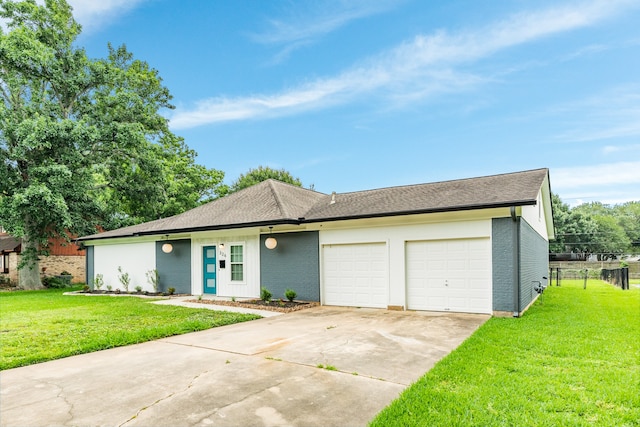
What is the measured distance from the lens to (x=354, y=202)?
12.5 metres

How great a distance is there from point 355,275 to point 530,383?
691cm

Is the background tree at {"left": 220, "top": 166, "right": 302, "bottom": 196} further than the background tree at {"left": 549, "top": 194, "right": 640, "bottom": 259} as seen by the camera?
No

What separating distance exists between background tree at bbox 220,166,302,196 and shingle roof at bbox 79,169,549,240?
796 inches

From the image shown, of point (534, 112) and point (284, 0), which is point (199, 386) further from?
point (534, 112)

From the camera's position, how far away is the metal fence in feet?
57.4

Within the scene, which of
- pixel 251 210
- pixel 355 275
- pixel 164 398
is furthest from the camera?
pixel 251 210

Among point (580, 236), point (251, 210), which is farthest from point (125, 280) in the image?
point (580, 236)

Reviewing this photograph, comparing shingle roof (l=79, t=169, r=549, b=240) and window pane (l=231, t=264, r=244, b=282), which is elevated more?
shingle roof (l=79, t=169, r=549, b=240)

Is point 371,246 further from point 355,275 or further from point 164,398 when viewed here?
point 164,398

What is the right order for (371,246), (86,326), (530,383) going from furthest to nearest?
(371,246)
(86,326)
(530,383)

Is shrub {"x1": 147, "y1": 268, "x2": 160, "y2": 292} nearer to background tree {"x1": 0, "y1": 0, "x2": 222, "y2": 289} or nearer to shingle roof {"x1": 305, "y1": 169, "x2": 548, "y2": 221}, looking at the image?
background tree {"x1": 0, "y1": 0, "x2": 222, "y2": 289}

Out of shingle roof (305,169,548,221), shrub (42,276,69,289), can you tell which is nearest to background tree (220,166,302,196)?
shrub (42,276,69,289)

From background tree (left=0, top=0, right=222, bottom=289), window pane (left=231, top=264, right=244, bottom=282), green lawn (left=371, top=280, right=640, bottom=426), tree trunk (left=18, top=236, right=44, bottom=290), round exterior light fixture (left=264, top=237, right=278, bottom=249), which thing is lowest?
tree trunk (left=18, top=236, right=44, bottom=290)

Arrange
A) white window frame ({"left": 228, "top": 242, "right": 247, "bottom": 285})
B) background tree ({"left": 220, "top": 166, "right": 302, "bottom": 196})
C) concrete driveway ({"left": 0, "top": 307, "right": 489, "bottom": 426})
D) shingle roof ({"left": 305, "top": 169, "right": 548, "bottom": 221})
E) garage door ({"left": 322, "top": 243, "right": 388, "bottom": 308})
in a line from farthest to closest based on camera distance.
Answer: background tree ({"left": 220, "top": 166, "right": 302, "bottom": 196}) → white window frame ({"left": 228, "top": 242, "right": 247, "bottom": 285}) → garage door ({"left": 322, "top": 243, "right": 388, "bottom": 308}) → shingle roof ({"left": 305, "top": 169, "right": 548, "bottom": 221}) → concrete driveway ({"left": 0, "top": 307, "right": 489, "bottom": 426})
